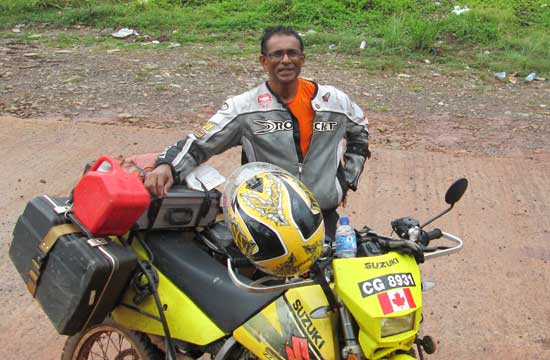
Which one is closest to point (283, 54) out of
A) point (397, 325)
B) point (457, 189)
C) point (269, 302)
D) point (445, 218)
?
point (457, 189)

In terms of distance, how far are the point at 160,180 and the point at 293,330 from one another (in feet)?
2.98

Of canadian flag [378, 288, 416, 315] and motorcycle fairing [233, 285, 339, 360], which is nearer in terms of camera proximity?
canadian flag [378, 288, 416, 315]

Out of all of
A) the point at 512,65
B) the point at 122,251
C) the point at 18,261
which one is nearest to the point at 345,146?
the point at 122,251

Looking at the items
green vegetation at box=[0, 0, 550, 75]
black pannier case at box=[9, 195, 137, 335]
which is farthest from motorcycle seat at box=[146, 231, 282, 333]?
green vegetation at box=[0, 0, 550, 75]

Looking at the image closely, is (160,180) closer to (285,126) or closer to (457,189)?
(285,126)

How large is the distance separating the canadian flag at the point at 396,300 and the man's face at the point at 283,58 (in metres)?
1.29

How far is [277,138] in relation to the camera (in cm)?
305

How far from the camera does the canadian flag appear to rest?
6.63ft

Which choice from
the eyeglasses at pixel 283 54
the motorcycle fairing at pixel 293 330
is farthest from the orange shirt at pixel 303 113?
the motorcycle fairing at pixel 293 330

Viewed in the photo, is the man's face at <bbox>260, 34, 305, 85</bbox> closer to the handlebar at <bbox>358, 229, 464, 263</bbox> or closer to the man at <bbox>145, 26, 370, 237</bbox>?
the man at <bbox>145, 26, 370, 237</bbox>

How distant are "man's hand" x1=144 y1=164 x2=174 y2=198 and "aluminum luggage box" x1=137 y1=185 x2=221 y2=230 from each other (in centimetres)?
3

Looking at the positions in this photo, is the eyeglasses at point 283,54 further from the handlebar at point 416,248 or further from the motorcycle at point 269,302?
the handlebar at point 416,248

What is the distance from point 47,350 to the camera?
11.4 ft

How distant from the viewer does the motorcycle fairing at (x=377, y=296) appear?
6.62 feet
